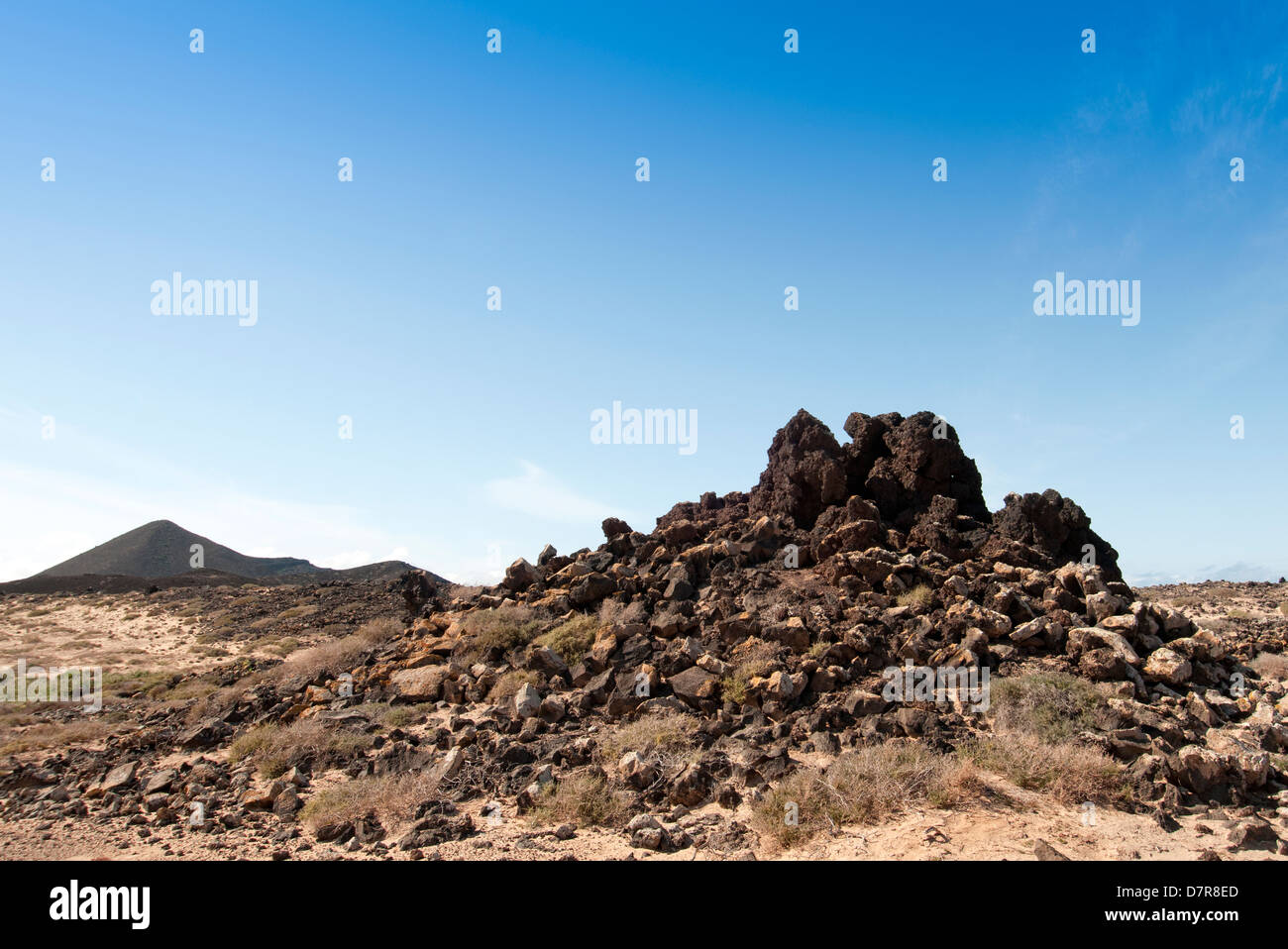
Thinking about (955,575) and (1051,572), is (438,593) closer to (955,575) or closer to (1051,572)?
(955,575)

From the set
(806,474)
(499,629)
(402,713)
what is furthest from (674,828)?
(806,474)

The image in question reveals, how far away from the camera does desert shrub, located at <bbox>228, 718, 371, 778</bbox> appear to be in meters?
9.77

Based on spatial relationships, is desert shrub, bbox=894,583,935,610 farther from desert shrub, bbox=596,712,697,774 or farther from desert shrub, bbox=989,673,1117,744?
desert shrub, bbox=596,712,697,774

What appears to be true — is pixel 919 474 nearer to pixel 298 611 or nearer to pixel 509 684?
pixel 509 684

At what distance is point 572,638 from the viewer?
13.0 meters

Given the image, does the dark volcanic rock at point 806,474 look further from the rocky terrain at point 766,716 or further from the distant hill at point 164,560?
the distant hill at point 164,560

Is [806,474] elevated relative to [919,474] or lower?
elevated

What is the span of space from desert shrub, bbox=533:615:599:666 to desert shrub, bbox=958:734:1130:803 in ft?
21.9

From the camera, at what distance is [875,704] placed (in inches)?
364

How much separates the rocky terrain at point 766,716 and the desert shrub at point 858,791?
3 centimetres

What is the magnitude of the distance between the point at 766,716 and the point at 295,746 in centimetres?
669

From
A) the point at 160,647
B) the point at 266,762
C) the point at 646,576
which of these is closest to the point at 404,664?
the point at 266,762
